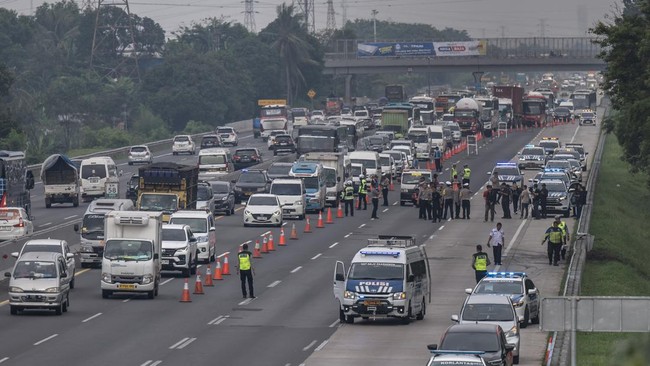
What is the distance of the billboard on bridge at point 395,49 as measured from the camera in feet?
611

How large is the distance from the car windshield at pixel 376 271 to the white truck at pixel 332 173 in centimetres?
3378

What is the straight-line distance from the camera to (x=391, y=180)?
84.5 m

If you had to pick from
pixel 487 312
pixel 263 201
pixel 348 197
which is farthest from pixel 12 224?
pixel 487 312

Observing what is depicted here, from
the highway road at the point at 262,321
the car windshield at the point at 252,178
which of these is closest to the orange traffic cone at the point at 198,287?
the highway road at the point at 262,321

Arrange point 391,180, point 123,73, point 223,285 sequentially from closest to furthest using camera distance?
point 223,285
point 391,180
point 123,73

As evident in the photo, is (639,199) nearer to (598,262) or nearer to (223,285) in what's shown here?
(598,262)

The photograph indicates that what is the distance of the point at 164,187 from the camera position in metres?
57.6

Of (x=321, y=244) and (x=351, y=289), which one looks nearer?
(x=351, y=289)

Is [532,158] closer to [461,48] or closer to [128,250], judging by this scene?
[128,250]

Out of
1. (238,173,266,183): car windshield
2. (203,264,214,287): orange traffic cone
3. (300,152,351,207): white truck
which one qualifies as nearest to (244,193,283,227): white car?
(300,152,351,207): white truck

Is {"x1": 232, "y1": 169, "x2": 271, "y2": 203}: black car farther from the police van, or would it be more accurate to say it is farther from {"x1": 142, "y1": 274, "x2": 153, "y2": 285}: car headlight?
the police van

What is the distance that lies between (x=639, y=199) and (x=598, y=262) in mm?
36142

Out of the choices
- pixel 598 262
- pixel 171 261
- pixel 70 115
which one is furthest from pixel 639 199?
pixel 70 115

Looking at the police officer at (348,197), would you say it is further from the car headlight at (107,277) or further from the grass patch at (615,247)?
the car headlight at (107,277)
